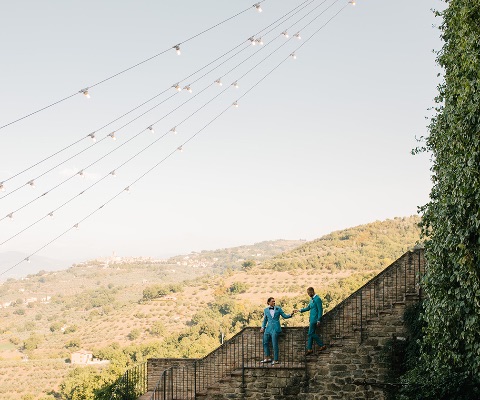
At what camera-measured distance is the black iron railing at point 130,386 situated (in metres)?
17.7

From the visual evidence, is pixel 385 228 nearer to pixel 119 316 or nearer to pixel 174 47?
pixel 119 316

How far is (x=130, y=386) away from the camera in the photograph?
18.0 m

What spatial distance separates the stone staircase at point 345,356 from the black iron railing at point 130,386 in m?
1.66

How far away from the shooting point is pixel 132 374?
18.5 metres

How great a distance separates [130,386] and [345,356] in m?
6.66

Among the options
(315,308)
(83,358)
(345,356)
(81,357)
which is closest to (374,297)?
(315,308)

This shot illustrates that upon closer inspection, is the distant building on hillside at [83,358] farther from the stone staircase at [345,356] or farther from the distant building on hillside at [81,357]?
the stone staircase at [345,356]

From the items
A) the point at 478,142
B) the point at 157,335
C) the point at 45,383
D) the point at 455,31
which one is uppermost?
the point at 455,31

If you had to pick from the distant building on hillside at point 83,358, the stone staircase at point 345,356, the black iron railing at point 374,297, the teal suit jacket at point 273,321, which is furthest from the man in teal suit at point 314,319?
the distant building on hillside at point 83,358

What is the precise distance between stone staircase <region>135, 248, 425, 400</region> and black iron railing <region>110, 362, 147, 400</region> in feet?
5.43

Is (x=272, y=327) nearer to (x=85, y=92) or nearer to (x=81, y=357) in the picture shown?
(x=85, y=92)

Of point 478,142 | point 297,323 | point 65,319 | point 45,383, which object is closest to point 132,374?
point 478,142

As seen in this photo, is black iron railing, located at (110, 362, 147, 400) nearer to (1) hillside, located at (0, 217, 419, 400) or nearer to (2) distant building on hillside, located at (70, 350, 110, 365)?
(1) hillside, located at (0, 217, 419, 400)

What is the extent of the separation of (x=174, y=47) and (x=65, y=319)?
110 metres
